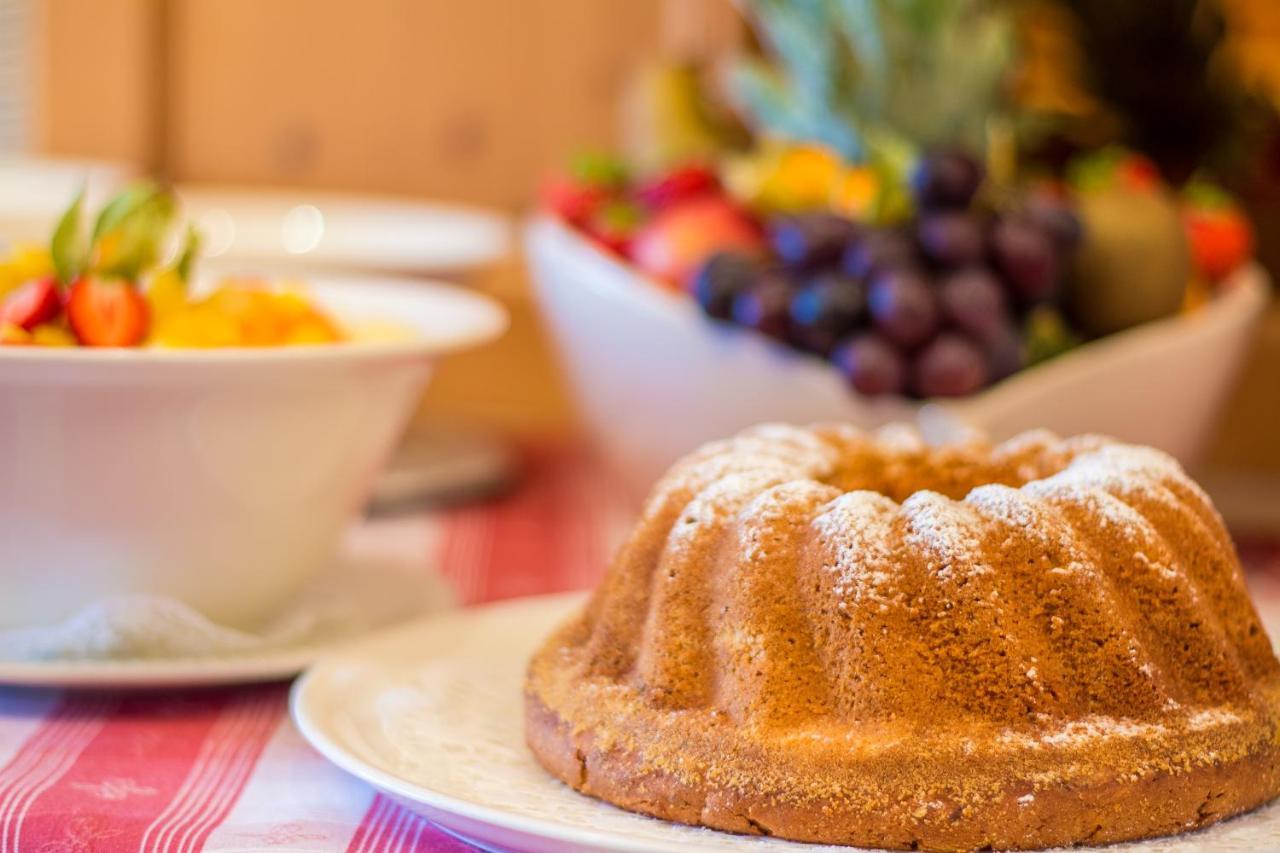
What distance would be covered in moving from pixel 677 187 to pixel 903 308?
369 millimetres

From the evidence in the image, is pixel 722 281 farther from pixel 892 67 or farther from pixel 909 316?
pixel 892 67

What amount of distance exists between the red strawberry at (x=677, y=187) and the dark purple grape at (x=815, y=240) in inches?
9.1

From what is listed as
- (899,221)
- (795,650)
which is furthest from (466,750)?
(899,221)

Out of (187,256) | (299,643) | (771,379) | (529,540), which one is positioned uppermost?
(187,256)

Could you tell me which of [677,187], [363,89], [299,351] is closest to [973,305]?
[677,187]

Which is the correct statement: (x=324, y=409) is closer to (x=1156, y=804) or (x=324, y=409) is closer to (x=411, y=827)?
(x=411, y=827)

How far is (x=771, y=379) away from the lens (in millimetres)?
1209

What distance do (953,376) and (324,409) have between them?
0.47 meters

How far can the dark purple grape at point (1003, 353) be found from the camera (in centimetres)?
117

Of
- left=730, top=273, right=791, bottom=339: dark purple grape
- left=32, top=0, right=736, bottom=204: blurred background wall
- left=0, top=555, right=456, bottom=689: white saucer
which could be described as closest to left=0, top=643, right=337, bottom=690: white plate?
left=0, top=555, right=456, bottom=689: white saucer

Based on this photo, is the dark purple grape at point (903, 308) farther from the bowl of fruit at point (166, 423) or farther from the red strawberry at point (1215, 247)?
the red strawberry at point (1215, 247)

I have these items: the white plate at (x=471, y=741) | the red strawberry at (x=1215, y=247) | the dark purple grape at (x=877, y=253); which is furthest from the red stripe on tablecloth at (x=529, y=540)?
the red strawberry at (x=1215, y=247)

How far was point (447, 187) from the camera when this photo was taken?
2.15 m

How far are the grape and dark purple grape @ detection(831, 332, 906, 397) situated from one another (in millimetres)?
17
